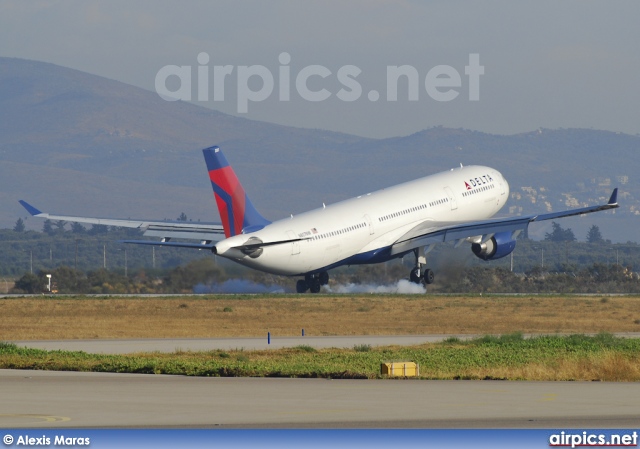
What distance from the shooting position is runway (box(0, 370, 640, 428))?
24.4 m

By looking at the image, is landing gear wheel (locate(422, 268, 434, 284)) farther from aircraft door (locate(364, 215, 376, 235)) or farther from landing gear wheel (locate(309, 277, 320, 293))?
landing gear wheel (locate(309, 277, 320, 293))

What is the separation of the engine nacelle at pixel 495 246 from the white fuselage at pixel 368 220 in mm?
2733

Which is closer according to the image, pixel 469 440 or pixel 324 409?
pixel 469 440

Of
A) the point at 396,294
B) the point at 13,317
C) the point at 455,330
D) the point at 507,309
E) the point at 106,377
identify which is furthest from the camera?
the point at 396,294

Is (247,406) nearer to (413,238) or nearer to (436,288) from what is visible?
(413,238)

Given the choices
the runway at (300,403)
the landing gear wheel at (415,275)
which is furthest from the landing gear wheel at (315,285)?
the runway at (300,403)

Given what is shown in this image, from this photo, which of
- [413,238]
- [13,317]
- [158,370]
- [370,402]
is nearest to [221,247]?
[13,317]

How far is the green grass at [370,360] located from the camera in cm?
3553

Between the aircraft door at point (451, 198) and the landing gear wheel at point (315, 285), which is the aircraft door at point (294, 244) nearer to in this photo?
the landing gear wheel at point (315, 285)

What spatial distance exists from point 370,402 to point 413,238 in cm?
5474

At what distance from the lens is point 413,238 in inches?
3243

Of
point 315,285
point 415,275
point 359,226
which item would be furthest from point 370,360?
point 415,275

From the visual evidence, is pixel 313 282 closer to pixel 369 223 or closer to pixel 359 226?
pixel 359 226

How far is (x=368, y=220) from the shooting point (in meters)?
78.7
